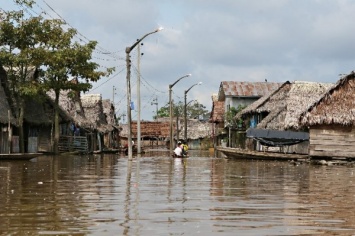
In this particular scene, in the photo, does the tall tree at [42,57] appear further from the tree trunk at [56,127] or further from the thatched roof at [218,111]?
the thatched roof at [218,111]

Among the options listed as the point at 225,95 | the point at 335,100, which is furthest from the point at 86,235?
the point at 225,95

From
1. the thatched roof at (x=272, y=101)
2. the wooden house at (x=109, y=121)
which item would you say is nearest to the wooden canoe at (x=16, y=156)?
the thatched roof at (x=272, y=101)

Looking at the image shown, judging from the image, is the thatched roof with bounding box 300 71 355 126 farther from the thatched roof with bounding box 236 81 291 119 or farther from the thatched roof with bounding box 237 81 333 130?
the thatched roof with bounding box 236 81 291 119

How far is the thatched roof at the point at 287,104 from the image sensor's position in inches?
1452

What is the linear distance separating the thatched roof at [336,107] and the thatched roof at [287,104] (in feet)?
13.9

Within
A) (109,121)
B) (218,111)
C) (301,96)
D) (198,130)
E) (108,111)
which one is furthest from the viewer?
(198,130)

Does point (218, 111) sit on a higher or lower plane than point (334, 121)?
higher

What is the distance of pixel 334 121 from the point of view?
96.4ft

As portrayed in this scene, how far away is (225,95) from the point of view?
60969 millimetres

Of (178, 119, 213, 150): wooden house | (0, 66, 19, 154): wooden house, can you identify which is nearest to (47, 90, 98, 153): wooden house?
(0, 66, 19, 154): wooden house

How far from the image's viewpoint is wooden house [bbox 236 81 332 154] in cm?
3484

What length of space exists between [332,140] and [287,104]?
9138mm

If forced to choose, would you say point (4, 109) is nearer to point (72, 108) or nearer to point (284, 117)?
point (72, 108)

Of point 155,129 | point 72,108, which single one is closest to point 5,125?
point 72,108
